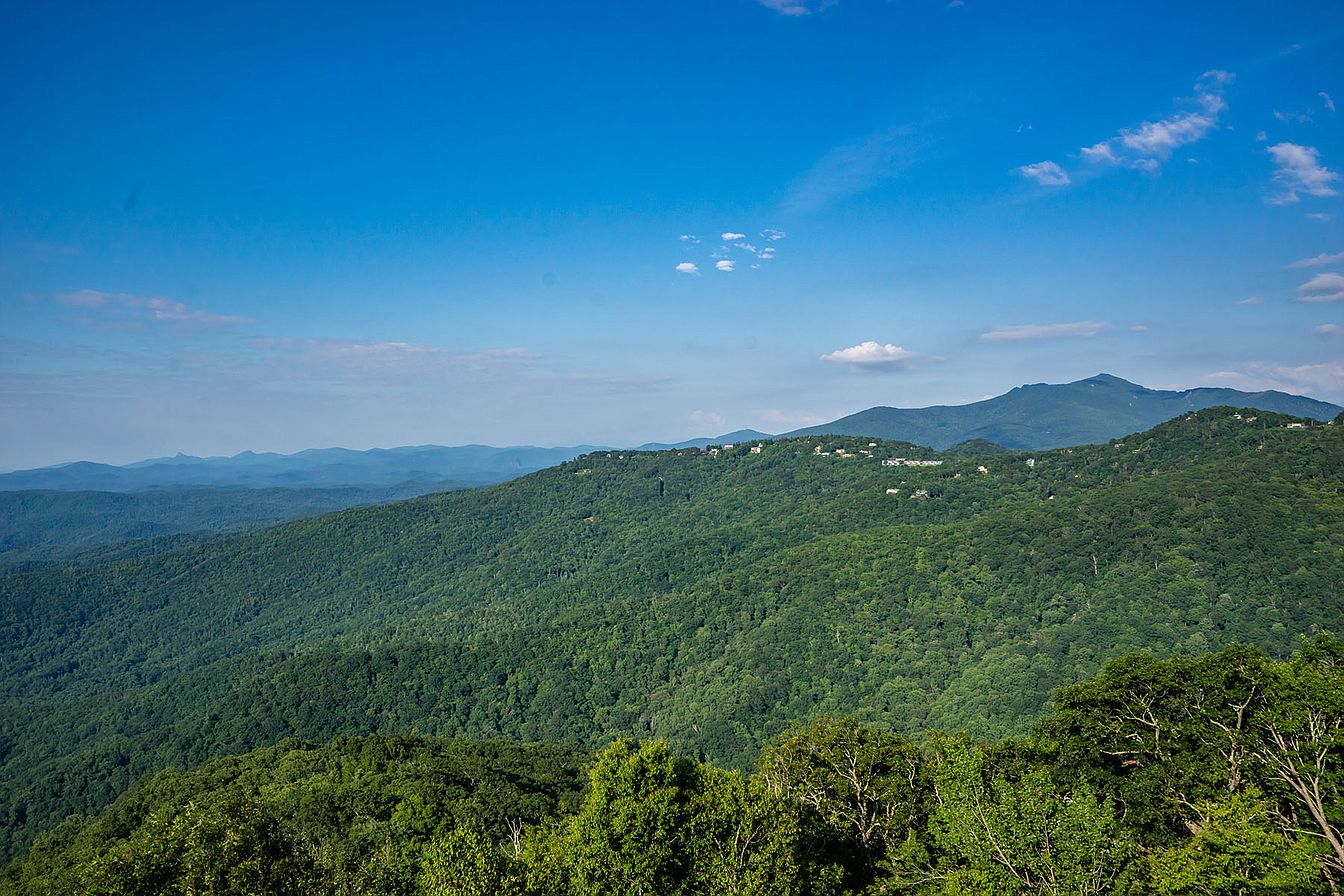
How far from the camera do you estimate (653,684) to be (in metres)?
107

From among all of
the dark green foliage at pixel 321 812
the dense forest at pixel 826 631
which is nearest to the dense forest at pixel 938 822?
the dark green foliage at pixel 321 812

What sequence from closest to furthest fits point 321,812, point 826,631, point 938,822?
point 938,822, point 321,812, point 826,631

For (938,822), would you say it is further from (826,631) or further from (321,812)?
(826,631)

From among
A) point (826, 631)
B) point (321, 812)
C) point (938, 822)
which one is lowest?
point (826, 631)

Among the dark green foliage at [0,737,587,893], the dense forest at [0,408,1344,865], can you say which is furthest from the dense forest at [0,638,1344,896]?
the dense forest at [0,408,1344,865]

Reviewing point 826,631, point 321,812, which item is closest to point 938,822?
point 321,812

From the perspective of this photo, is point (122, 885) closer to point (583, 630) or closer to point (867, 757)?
point (867, 757)

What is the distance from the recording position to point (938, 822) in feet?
67.5

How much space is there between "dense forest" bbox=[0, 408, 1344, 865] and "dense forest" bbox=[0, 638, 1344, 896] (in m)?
38.4

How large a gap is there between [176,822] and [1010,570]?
337 ft

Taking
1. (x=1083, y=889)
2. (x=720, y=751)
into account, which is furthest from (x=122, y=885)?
(x=720, y=751)

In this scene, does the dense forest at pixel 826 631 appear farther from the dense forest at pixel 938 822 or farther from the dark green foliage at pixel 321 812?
the dense forest at pixel 938 822

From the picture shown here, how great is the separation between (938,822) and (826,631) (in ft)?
268

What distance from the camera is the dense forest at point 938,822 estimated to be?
14.8 m
